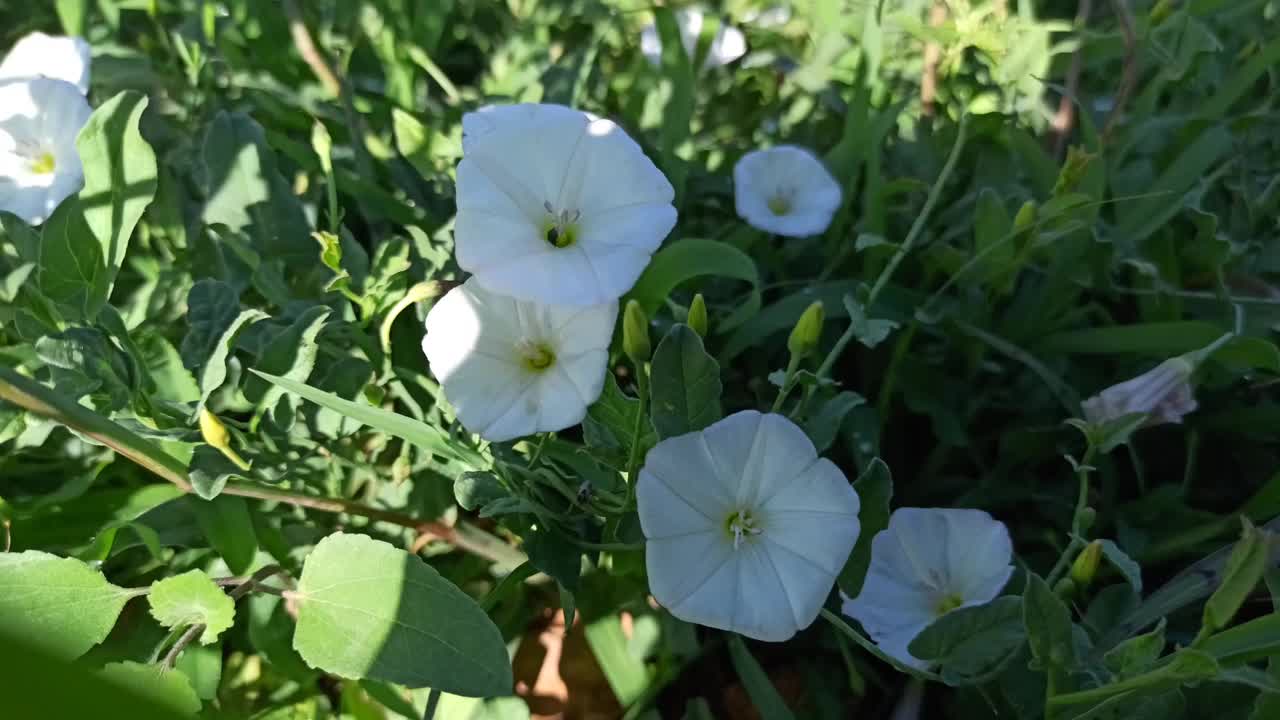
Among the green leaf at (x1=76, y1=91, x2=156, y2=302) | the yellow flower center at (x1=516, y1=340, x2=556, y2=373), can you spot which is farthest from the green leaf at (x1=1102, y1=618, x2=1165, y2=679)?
the green leaf at (x1=76, y1=91, x2=156, y2=302)

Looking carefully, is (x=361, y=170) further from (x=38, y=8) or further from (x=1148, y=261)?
(x=1148, y=261)

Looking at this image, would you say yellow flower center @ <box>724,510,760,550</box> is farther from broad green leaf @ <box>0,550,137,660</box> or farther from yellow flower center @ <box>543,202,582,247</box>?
broad green leaf @ <box>0,550,137,660</box>

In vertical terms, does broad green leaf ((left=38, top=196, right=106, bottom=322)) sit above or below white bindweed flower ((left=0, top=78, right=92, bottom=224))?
below

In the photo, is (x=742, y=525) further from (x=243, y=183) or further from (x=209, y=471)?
(x=243, y=183)

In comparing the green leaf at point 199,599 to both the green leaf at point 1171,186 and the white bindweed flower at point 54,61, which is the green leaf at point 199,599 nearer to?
the white bindweed flower at point 54,61

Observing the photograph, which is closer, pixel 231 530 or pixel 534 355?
pixel 534 355

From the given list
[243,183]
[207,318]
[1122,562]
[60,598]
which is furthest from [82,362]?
[1122,562]
